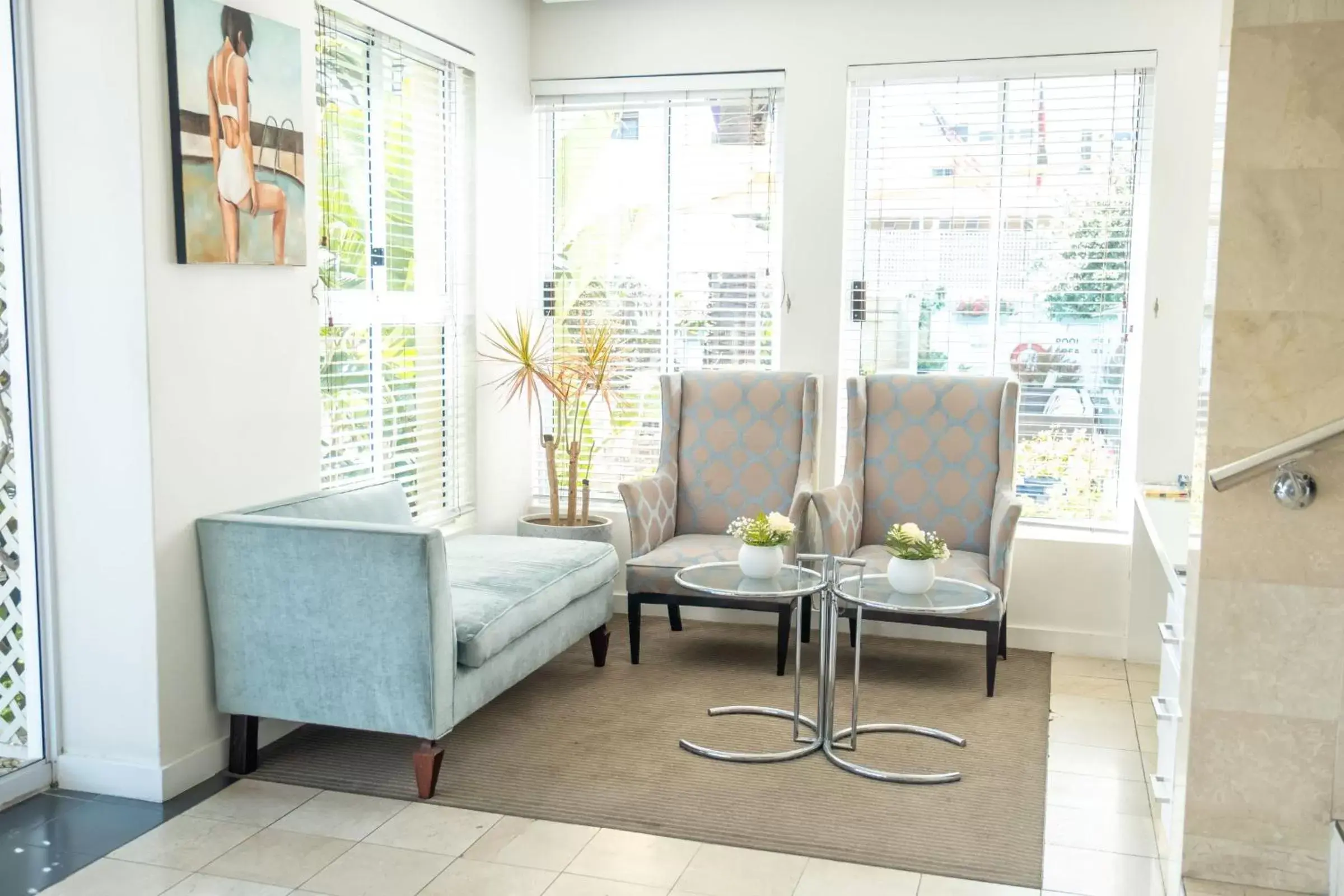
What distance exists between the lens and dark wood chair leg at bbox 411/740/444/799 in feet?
11.2

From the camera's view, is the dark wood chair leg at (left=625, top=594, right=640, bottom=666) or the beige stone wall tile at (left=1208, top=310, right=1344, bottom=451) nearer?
the beige stone wall tile at (left=1208, top=310, right=1344, bottom=451)

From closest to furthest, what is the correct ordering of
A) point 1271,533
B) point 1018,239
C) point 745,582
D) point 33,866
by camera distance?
point 1271,533, point 33,866, point 745,582, point 1018,239

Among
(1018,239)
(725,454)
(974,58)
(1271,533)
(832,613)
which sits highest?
(974,58)

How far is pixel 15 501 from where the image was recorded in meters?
3.44

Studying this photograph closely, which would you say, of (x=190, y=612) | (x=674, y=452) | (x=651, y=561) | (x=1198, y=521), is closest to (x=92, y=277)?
(x=190, y=612)

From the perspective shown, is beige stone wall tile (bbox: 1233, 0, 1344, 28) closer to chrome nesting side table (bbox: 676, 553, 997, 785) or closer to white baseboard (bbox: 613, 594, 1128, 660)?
chrome nesting side table (bbox: 676, 553, 997, 785)

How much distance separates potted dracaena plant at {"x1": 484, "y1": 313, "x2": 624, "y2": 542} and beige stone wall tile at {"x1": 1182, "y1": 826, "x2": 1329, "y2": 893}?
284cm

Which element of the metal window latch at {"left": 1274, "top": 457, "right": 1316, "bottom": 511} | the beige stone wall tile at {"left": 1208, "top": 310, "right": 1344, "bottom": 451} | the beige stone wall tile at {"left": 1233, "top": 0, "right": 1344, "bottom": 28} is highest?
the beige stone wall tile at {"left": 1233, "top": 0, "right": 1344, "bottom": 28}

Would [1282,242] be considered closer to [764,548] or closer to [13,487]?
[764,548]

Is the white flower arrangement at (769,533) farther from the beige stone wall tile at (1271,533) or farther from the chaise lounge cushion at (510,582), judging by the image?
the beige stone wall tile at (1271,533)

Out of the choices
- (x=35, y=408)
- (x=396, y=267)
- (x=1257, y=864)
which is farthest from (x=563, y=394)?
(x=1257, y=864)

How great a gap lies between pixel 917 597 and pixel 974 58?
2383 mm

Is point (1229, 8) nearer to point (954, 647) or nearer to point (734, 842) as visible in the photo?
point (734, 842)

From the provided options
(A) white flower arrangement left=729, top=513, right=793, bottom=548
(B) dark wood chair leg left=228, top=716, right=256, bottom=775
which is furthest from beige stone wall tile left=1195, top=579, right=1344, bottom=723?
(B) dark wood chair leg left=228, top=716, right=256, bottom=775
